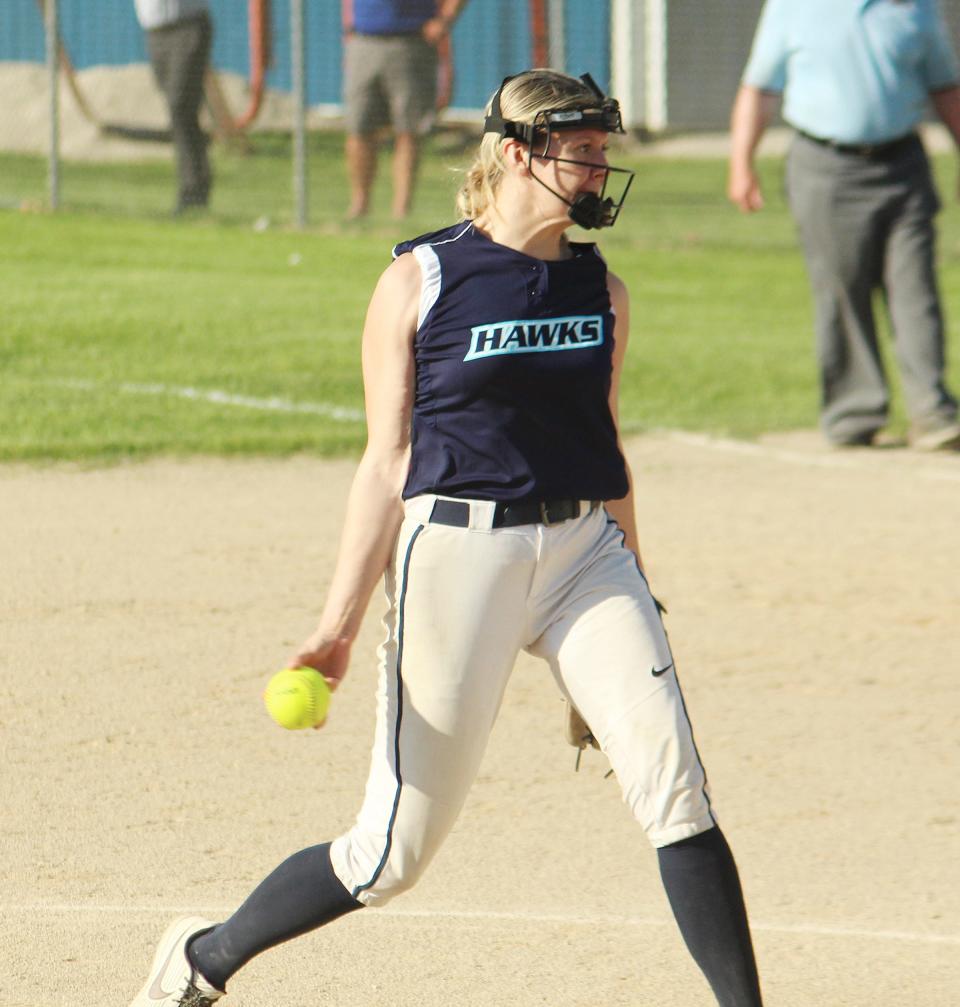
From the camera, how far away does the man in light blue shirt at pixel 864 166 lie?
9.98 m

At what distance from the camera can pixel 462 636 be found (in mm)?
3871

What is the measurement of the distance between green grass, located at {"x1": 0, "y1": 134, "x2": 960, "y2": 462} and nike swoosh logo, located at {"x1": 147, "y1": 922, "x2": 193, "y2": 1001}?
20.3ft

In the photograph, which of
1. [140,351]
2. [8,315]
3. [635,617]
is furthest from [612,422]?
[8,315]

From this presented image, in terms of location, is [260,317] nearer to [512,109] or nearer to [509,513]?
[512,109]

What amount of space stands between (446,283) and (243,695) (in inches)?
109

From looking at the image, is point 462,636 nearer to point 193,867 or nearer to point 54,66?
point 193,867

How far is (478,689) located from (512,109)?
3.87 ft

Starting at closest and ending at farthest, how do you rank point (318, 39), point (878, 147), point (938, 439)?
point (878, 147)
point (938, 439)
point (318, 39)

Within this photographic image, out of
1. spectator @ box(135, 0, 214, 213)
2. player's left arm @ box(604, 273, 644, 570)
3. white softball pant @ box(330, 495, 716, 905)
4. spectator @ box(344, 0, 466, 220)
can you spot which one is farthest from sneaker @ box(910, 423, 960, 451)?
spectator @ box(135, 0, 214, 213)

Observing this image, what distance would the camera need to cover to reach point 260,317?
13367 millimetres

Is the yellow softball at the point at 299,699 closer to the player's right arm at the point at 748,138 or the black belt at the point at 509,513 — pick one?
the black belt at the point at 509,513

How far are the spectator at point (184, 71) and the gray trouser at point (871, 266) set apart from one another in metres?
7.87

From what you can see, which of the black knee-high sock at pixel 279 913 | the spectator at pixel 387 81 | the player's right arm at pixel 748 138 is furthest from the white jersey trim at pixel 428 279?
the spectator at pixel 387 81

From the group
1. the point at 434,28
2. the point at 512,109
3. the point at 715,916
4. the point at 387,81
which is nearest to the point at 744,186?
the point at 512,109
